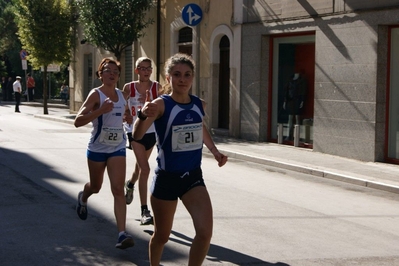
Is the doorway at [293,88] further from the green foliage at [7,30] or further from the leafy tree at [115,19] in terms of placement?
the green foliage at [7,30]

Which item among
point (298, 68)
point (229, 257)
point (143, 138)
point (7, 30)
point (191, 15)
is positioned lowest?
point (229, 257)

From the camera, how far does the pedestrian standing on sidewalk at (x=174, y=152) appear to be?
5.71 m

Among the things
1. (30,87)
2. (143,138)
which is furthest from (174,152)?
(30,87)

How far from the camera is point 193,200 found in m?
5.69

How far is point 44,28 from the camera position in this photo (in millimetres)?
31828

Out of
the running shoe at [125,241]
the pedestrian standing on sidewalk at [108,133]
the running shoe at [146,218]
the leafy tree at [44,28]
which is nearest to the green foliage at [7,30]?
the leafy tree at [44,28]

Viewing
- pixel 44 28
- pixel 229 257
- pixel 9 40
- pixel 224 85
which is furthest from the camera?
pixel 9 40

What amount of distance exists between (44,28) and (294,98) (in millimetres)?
15934

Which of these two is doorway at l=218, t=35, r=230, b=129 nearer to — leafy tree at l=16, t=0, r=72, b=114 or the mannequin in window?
the mannequin in window

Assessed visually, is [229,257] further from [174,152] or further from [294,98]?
[294,98]

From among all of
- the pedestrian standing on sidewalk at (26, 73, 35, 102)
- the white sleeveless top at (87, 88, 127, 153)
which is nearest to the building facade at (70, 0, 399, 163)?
the white sleeveless top at (87, 88, 127, 153)

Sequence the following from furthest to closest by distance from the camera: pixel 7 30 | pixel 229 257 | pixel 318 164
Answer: pixel 7 30 → pixel 318 164 → pixel 229 257

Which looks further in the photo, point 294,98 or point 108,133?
point 294,98

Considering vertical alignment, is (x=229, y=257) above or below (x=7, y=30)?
below
